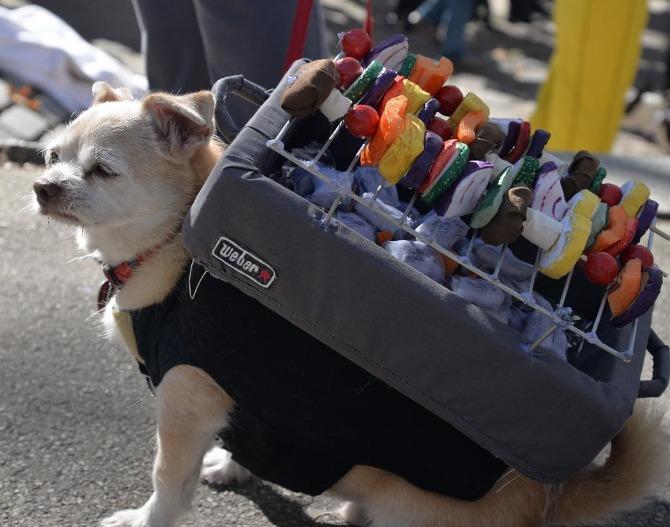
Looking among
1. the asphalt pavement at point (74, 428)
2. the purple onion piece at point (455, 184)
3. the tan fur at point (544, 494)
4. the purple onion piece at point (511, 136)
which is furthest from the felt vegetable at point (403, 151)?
the asphalt pavement at point (74, 428)

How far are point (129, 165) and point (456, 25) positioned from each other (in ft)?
23.4

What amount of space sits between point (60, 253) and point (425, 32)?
673 cm

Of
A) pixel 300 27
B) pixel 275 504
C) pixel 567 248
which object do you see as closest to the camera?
pixel 567 248

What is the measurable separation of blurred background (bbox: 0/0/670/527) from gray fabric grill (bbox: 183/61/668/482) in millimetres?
963

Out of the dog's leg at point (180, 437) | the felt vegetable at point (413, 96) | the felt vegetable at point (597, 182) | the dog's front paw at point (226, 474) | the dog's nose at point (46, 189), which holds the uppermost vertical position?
the felt vegetable at point (413, 96)

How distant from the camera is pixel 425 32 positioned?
9.98m

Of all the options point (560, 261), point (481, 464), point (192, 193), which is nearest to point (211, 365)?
point (192, 193)

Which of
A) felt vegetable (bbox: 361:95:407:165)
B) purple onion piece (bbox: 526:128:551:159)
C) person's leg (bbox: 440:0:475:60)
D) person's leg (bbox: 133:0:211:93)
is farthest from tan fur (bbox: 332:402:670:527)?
person's leg (bbox: 440:0:475:60)

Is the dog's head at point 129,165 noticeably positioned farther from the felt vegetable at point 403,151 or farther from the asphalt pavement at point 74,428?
the felt vegetable at point 403,151

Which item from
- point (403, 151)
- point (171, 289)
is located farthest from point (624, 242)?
point (171, 289)

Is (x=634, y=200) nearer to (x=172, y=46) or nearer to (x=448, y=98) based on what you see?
(x=448, y=98)

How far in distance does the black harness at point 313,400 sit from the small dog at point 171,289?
0.08 m

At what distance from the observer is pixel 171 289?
2.44 metres

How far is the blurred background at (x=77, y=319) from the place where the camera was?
2811 mm
